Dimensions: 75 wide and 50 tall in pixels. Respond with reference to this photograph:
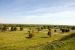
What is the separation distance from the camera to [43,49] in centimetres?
1544

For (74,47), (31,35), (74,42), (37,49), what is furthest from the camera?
(31,35)

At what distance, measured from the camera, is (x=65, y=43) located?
17.4 meters

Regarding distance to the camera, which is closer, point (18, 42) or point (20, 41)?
point (18, 42)

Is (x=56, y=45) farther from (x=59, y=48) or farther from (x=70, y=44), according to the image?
(x=70, y=44)

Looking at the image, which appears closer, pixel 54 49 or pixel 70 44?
pixel 54 49

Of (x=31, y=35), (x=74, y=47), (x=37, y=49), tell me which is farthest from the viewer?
(x=31, y=35)

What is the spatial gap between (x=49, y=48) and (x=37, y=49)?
1392mm

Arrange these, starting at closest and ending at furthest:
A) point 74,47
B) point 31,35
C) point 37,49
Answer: point 37,49
point 74,47
point 31,35

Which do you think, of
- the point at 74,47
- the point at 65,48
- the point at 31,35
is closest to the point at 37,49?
the point at 65,48

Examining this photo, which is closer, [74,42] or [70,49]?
[70,49]

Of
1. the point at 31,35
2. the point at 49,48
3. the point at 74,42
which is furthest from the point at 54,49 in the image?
the point at 31,35

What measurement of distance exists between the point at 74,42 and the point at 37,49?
5.23 metres

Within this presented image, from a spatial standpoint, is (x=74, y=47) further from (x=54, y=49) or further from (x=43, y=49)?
(x=43, y=49)

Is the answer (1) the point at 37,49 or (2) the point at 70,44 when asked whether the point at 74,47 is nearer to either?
(2) the point at 70,44
